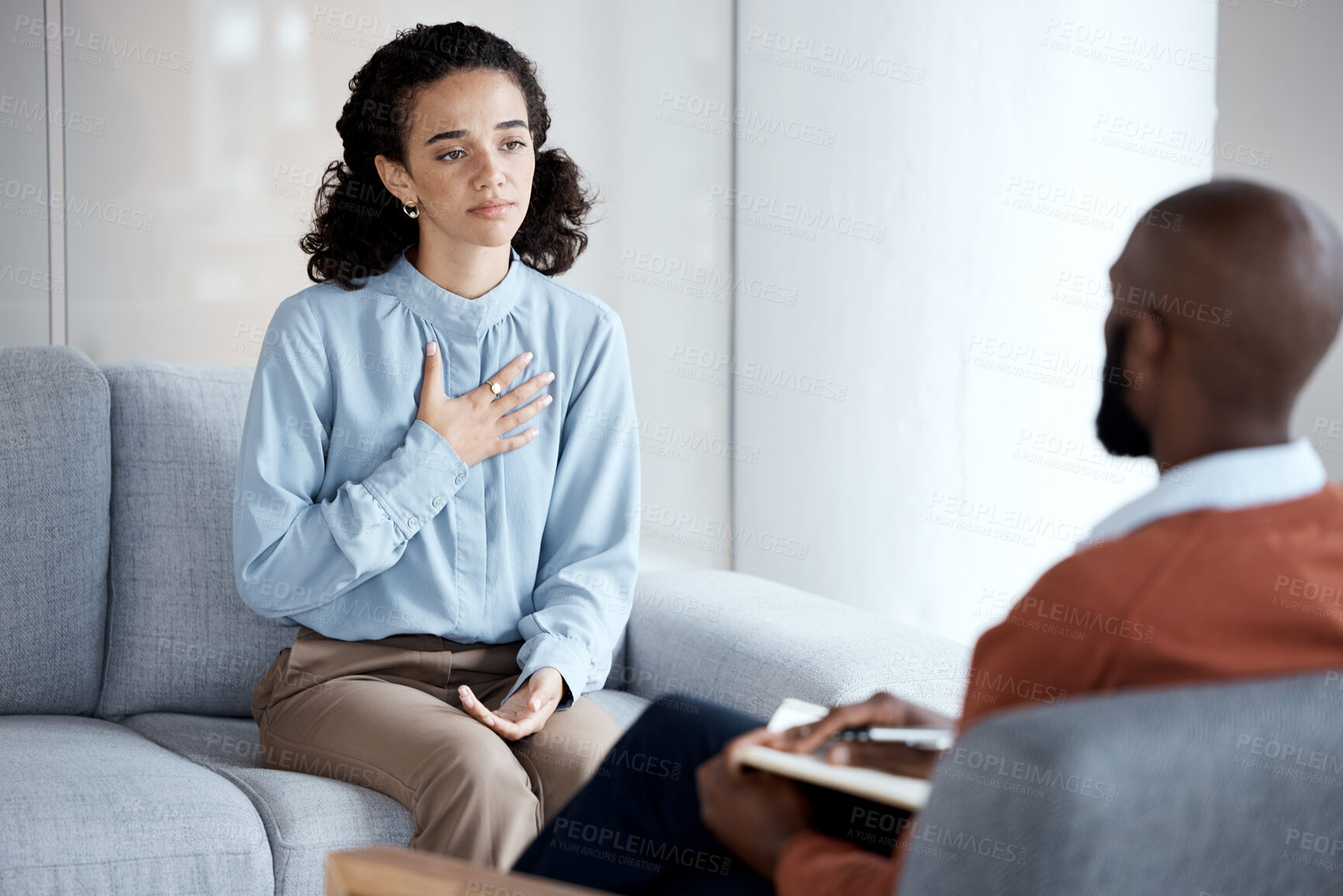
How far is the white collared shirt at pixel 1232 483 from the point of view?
0.77 m

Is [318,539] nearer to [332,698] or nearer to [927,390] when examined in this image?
[332,698]

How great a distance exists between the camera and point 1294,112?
169 centimetres

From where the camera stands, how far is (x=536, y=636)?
67.4 inches

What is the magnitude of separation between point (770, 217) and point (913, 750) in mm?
2651

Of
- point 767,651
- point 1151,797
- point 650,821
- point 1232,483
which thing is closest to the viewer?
point 1151,797

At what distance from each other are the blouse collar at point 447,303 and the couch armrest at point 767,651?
23.1 inches

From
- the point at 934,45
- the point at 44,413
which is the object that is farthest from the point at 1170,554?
the point at 934,45

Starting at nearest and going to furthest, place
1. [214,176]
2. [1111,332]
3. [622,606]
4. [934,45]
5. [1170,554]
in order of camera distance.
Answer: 1. [1170,554]
2. [1111,332]
3. [622,606]
4. [934,45]
5. [214,176]

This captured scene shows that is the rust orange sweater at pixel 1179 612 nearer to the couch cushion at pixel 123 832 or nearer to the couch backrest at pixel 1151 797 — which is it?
the couch backrest at pixel 1151 797

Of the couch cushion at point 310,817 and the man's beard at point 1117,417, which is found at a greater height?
the man's beard at point 1117,417

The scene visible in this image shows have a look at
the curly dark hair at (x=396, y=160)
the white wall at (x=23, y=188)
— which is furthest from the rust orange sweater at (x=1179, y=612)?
the white wall at (x=23, y=188)

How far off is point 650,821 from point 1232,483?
0.61 metres

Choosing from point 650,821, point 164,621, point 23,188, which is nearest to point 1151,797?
point 650,821

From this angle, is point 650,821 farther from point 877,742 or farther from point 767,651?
point 767,651
